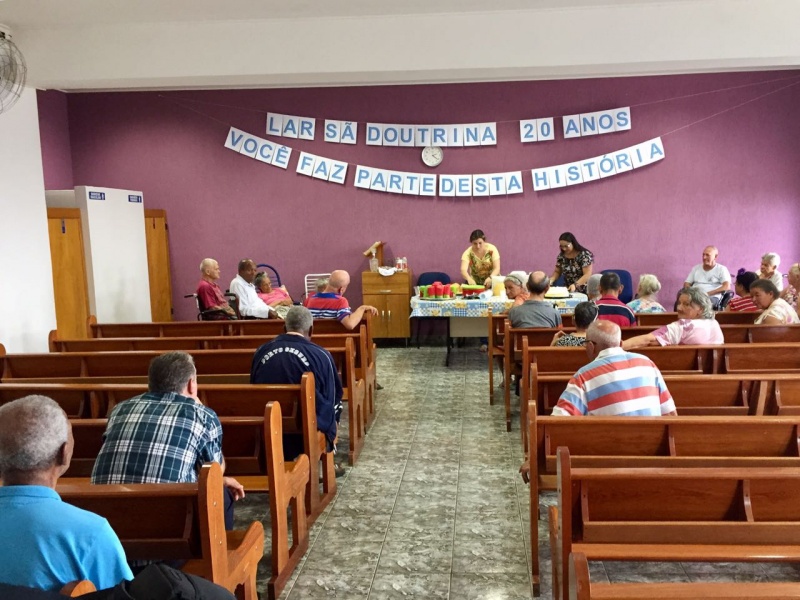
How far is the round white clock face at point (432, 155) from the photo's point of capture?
860 centimetres

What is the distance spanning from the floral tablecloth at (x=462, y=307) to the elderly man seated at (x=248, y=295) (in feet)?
5.03

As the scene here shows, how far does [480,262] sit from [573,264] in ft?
3.53

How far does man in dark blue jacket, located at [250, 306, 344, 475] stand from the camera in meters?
3.55

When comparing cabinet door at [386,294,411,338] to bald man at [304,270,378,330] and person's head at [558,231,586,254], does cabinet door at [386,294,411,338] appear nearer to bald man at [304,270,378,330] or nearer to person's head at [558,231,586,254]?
person's head at [558,231,586,254]

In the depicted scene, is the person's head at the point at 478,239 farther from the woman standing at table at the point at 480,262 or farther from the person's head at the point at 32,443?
the person's head at the point at 32,443

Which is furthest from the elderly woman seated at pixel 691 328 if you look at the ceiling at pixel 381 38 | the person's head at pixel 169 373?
the person's head at pixel 169 373

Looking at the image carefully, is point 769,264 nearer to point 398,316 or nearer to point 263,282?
point 398,316

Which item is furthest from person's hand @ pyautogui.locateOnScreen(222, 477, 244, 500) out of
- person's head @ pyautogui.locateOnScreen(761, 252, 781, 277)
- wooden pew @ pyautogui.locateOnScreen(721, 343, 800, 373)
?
person's head @ pyautogui.locateOnScreen(761, 252, 781, 277)

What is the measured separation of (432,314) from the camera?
6801 millimetres

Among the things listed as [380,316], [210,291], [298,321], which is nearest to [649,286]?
[298,321]

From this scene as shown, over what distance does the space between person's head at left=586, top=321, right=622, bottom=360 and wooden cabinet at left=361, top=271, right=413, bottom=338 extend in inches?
203

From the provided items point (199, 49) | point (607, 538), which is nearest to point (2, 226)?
point (199, 49)

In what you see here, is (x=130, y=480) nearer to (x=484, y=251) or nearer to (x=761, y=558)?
(x=761, y=558)

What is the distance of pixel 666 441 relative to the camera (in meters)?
2.69
